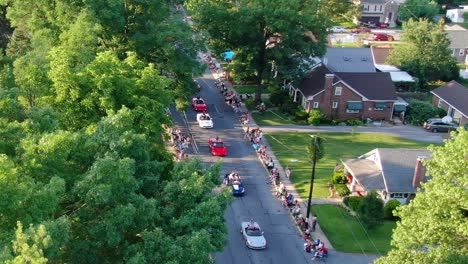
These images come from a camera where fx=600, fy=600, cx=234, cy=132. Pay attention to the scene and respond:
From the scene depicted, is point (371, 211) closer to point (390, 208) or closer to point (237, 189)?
point (390, 208)

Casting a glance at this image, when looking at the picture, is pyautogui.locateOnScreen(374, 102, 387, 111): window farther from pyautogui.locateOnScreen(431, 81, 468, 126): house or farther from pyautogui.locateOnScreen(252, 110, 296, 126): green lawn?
pyautogui.locateOnScreen(252, 110, 296, 126): green lawn

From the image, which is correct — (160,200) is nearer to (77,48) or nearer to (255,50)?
(77,48)

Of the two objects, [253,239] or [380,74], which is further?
[380,74]

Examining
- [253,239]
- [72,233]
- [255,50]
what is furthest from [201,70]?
[72,233]

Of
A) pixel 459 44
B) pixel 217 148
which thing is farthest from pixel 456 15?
pixel 217 148

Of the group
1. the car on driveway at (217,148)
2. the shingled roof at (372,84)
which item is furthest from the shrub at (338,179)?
the shingled roof at (372,84)

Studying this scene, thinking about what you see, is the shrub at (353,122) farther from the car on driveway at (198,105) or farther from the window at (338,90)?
the car on driveway at (198,105)
